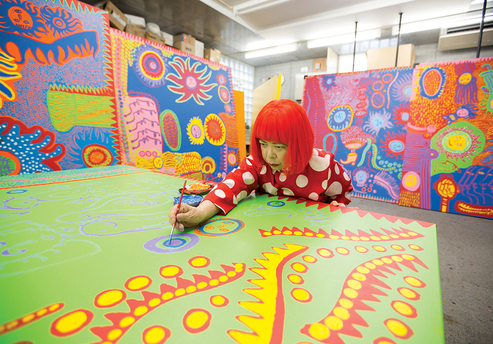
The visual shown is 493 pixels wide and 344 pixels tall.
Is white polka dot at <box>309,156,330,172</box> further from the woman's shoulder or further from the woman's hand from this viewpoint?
the woman's hand

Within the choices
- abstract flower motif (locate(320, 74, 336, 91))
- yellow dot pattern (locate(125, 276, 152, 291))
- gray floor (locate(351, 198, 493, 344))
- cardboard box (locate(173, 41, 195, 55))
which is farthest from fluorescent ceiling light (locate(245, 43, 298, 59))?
yellow dot pattern (locate(125, 276, 152, 291))

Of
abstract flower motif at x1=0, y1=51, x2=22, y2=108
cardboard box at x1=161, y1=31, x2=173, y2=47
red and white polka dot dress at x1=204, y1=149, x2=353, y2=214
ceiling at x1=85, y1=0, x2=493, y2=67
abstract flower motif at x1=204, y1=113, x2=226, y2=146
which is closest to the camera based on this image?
red and white polka dot dress at x1=204, y1=149, x2=353, y2=214

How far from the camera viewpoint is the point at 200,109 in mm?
1909

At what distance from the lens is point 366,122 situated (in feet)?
8.45

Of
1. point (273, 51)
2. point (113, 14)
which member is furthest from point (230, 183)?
point (273, 51)

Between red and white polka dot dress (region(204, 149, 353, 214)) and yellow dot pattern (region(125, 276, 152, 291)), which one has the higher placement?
red and white polka dot dress (region(204, 149, 353, 214))

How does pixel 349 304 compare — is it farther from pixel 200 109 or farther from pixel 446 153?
pixel 446 153

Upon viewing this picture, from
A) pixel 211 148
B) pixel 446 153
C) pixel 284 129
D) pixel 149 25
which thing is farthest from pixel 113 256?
pixel 149 25

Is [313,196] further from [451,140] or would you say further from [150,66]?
[451,140]

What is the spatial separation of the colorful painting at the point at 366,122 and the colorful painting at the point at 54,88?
2328mm

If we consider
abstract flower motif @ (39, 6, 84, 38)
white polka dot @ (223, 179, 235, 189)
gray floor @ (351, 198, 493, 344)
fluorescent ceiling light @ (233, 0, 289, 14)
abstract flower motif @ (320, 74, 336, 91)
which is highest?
fluorescent ceiling light @ (233, 0, 289, 14)

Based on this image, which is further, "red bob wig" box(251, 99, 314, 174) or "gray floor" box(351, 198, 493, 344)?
"gray floor" box(351, 198, 493, 344)

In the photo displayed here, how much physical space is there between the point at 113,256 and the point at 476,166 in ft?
9.60

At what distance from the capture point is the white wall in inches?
161
